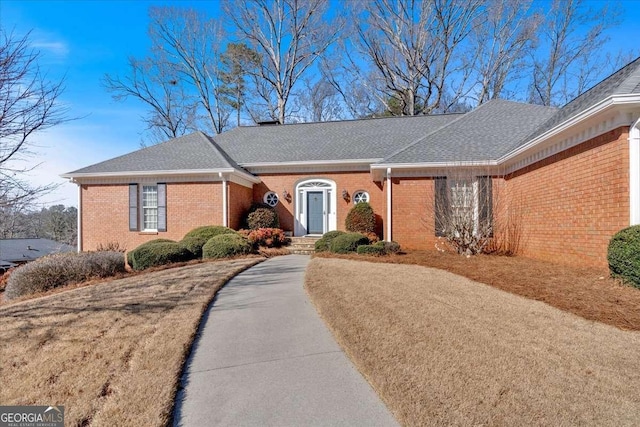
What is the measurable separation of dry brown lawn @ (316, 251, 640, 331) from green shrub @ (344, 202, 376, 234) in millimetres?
3842

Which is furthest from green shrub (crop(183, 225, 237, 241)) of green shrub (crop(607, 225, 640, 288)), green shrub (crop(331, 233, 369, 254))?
green shrub (crop(607, 225, 640, 288))

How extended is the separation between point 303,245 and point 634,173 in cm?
999

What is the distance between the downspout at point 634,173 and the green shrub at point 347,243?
22.9ft

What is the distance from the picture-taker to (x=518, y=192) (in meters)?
11.2

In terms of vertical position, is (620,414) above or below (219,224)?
below

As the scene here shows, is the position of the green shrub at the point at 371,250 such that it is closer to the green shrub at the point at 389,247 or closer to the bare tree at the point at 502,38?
the green shrub at the point at 389,247

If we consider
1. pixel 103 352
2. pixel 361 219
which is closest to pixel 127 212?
pixel 361 219

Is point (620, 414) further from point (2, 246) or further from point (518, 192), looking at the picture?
point (2, 246)

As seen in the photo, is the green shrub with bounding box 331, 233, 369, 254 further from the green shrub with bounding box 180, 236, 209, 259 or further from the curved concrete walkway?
the curved concrete walkway

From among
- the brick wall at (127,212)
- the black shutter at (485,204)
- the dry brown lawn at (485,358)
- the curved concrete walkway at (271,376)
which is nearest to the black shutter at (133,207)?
the brick wall at (127,212)

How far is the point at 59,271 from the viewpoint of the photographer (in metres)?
9.46

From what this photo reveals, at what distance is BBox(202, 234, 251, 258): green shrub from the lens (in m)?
11.3

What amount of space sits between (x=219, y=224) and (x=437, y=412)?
12.4 metres

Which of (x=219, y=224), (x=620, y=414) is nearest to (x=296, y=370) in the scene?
(x=620, y=414)
